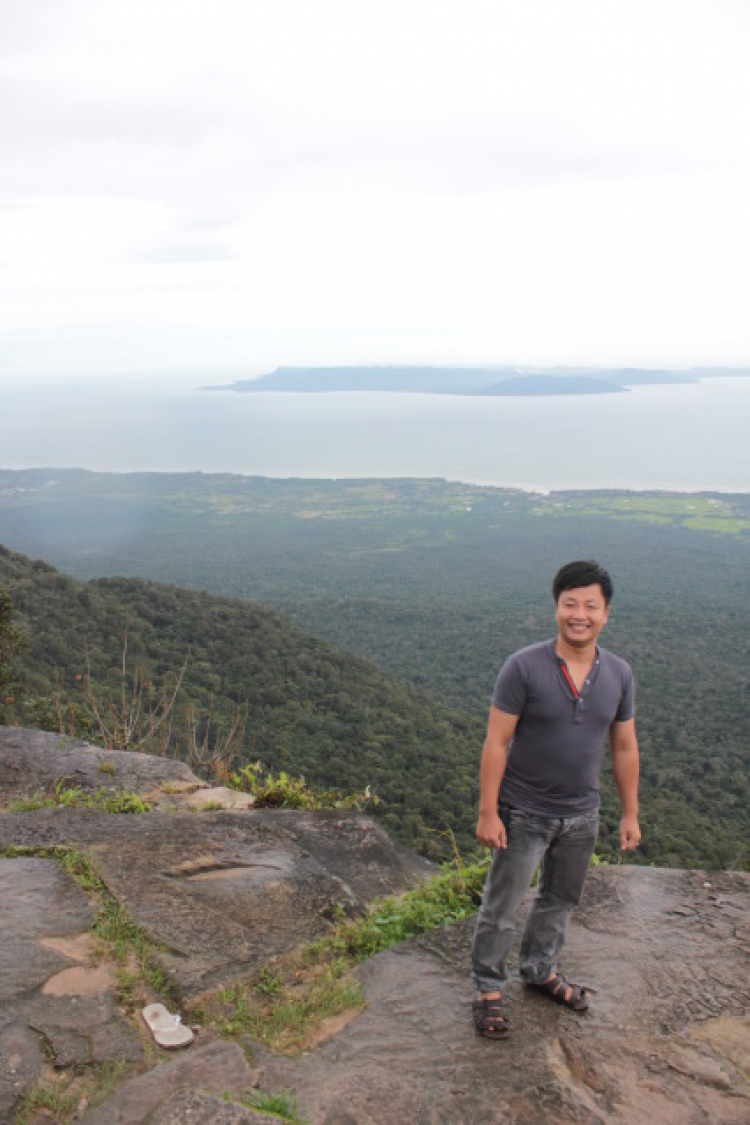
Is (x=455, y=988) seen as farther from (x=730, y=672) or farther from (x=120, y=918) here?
(x=730, y=672)

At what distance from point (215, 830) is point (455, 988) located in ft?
5.40

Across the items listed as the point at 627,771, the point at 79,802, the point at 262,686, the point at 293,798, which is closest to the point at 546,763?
the point at 627,771

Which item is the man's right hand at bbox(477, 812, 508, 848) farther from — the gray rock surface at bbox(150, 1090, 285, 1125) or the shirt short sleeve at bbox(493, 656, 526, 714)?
the gray rock surface at bbox(150, 1090, 285, 1125)

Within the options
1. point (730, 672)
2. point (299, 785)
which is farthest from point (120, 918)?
point (730, 672)

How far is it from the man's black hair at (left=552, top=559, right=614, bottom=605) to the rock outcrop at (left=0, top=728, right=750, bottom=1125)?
4.84 ft

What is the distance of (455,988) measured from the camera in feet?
9.29

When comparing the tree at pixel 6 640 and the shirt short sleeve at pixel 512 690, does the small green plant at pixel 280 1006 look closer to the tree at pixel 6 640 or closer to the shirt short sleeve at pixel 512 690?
the shirt short sleeve at pixel 512 690

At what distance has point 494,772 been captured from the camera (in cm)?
260

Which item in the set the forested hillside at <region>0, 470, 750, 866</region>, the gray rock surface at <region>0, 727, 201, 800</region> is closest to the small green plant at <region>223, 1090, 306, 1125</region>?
the gray rock surface at <region>0, 727, 201, 800</region>

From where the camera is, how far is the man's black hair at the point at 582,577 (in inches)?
103

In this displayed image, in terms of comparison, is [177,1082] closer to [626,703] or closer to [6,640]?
[626,703]

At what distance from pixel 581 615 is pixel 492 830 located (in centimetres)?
78

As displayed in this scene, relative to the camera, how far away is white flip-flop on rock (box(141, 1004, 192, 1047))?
2484 mm

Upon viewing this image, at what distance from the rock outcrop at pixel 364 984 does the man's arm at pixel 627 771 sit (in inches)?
21.9
